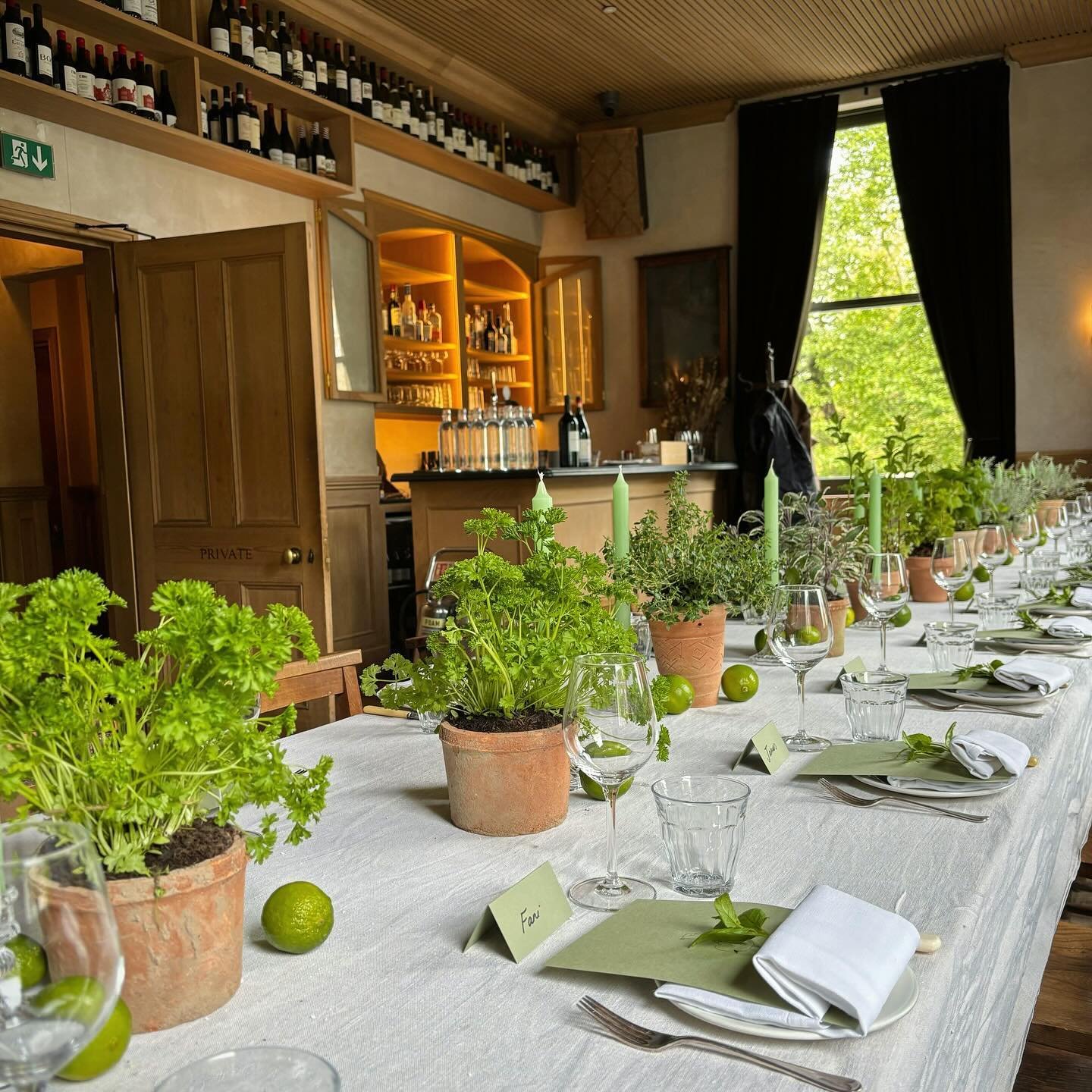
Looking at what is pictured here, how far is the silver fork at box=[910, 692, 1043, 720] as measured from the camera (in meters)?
1.45

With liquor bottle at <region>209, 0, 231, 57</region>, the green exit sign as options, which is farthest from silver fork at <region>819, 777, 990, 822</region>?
liquor bottle at <region>209, 0, 231, 57</region>

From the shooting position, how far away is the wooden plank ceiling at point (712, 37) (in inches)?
213

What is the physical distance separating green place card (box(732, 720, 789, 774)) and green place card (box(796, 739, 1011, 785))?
37 mm

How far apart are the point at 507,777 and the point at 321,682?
93 centimetres

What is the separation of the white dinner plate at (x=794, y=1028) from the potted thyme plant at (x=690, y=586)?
860 millimetres

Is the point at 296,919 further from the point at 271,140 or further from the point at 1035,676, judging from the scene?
the point at 271,140

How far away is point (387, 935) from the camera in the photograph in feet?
2.76

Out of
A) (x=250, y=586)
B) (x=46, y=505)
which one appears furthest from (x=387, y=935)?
(x=46, y=505)

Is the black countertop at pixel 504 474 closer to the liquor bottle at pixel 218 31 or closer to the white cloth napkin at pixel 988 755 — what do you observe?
the liquor bottle at pixel 218 31

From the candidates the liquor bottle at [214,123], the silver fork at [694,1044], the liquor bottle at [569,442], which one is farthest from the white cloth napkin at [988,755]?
the liquor bottle at [214,123]

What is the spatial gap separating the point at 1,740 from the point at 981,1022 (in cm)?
78

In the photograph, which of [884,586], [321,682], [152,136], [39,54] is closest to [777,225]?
[152,136]

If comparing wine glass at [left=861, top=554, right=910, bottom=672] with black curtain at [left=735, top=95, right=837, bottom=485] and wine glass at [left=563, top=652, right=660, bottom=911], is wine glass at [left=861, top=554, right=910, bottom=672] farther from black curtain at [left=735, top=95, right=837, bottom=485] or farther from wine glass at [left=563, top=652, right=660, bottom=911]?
black curtain at [left=735, top=95, right=837, bottom=485]

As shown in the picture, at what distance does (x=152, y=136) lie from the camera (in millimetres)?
4125
